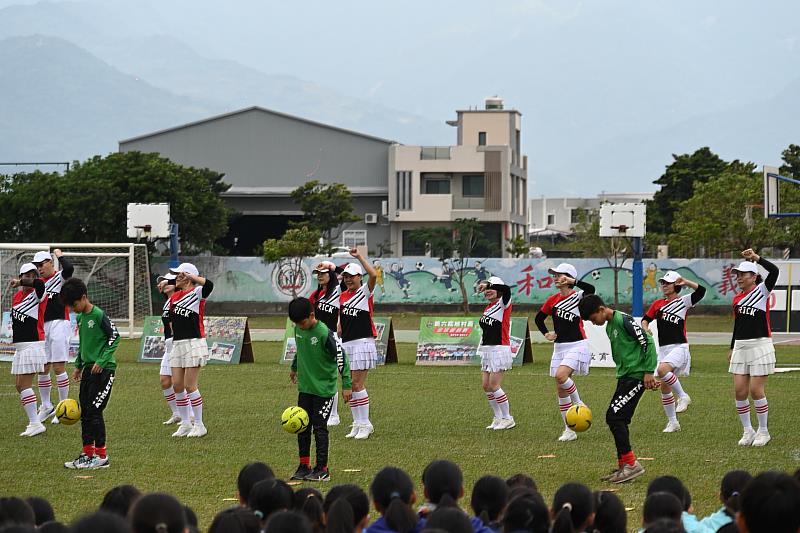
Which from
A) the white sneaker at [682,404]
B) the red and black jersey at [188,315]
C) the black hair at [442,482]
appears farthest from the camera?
the white sneaker at [682,404]

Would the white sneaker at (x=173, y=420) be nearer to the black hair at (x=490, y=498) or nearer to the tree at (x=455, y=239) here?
the black hair at (x=490, y=498)

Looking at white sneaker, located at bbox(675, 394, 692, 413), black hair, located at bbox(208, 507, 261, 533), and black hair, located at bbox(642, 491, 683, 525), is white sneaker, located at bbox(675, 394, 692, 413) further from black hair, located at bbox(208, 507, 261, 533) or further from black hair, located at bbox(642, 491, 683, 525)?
black hair, located at bbox(208, 507, 261, 533)

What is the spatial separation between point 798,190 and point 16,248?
1324 inches

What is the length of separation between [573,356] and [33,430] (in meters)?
7.04

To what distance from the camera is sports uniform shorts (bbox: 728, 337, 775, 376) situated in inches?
536

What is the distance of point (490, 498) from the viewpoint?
6594 mm

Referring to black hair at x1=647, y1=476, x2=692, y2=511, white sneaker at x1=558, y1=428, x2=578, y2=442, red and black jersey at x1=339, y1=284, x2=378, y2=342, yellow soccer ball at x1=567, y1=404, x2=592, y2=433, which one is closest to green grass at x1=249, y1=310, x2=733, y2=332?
red and black jersey at x1=339, y1=284, x2=378, y2=342

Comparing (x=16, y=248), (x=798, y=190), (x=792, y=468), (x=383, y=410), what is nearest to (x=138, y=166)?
(x=16, y=248)

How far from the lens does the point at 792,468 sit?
11695 millimetres

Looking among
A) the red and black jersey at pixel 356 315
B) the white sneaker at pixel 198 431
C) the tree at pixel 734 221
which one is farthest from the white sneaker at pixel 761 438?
the tree at pixel 734 221

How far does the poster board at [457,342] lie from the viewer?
24891mm

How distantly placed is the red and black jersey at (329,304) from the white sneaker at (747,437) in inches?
212

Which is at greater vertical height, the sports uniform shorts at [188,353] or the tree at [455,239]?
the tree at [455,239]

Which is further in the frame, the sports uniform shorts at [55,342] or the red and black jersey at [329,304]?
the sports uniform shorts at [55,342]
